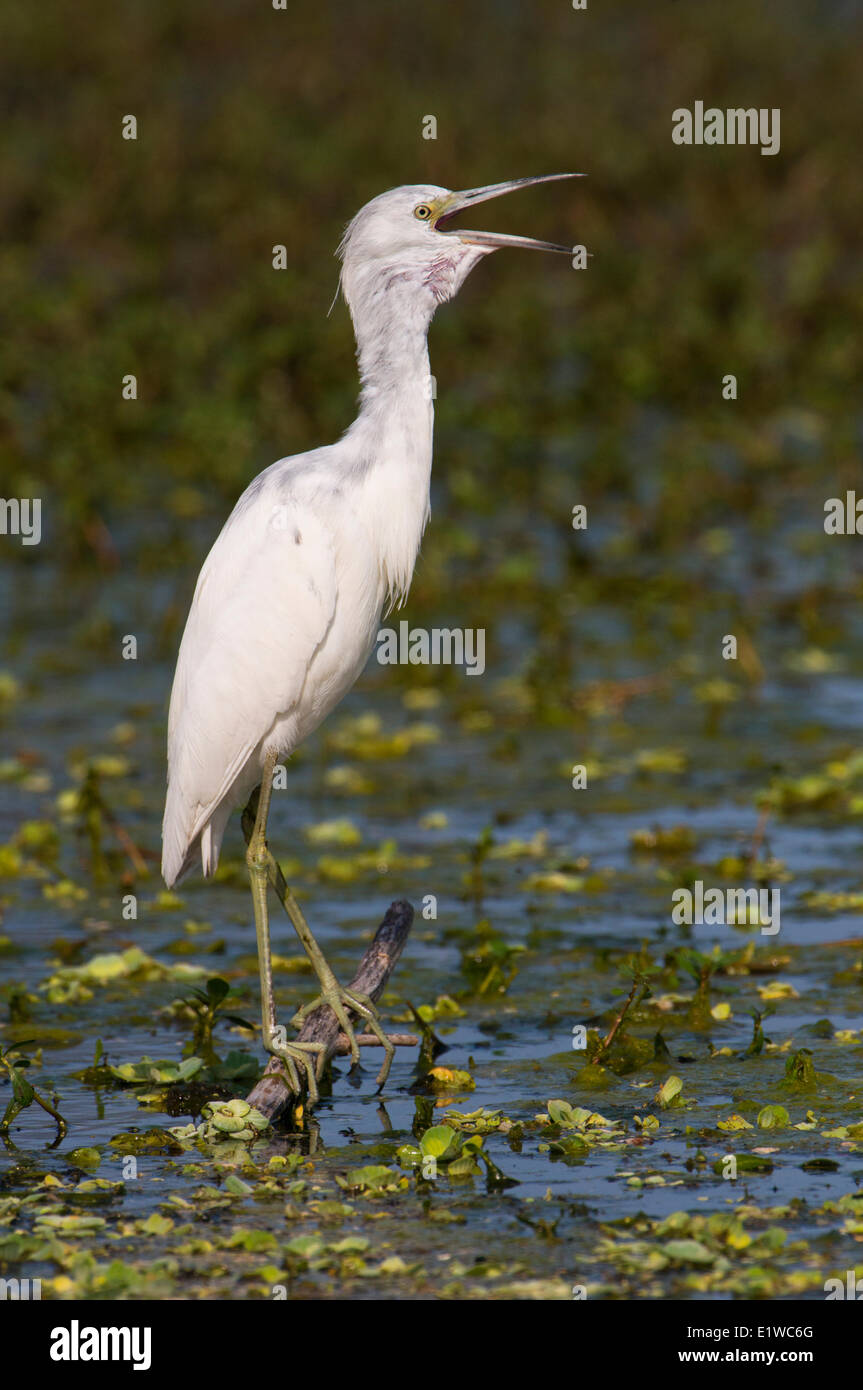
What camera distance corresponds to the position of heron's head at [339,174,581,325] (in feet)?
18.4

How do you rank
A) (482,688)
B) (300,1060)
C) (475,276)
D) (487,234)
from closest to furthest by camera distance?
1. (300,1060)
2. (487,234)
3. (482,688)
4. (475,276)

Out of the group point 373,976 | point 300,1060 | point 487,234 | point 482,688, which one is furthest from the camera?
point 482,688

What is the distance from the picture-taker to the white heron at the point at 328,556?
217 inches

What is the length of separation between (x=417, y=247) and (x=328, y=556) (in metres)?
0.87

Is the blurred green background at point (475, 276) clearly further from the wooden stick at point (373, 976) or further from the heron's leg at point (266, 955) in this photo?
the wooden stick at point (373, 976)

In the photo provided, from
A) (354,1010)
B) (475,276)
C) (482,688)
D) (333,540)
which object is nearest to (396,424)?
(333,540)

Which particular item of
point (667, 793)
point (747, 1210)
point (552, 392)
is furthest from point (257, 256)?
point (747, 1210)

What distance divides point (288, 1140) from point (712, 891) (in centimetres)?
249

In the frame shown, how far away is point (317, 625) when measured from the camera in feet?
18.1

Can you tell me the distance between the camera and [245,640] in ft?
18.2

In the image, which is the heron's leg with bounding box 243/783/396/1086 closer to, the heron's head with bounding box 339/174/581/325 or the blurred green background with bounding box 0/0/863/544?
the heron's head with bounding box 339/174/581/325

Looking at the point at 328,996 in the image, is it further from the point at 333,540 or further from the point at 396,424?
the point at 396,424

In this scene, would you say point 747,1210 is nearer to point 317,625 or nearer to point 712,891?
point 317,625

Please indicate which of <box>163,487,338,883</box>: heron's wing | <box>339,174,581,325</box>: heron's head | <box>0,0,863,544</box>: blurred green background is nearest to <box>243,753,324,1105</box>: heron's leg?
<box>163,487,338,883</box>: heron's wing
